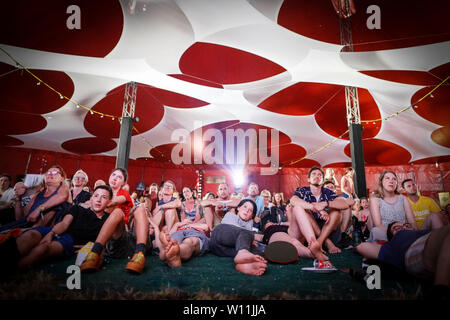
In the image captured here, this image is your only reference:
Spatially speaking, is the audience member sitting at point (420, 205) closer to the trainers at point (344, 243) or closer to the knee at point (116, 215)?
the trainers at point (344, 243)

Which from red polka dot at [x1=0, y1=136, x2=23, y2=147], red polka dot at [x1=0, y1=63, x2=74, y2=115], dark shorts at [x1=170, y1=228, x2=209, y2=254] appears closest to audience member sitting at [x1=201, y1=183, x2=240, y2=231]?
dark shorts at [x1=170, y1=228, x2=209, y2=254]

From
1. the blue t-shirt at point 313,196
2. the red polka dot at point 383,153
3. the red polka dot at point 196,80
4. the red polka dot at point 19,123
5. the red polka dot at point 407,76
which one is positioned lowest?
the blue t-shirt at point 313,196

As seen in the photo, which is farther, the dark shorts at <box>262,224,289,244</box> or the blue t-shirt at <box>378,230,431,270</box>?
the dark shorts at <box>262,224,289,244</box>

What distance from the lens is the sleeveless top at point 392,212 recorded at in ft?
9.02

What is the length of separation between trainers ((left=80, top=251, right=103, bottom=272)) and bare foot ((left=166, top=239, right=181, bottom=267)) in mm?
594

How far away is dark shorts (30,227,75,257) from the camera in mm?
2232

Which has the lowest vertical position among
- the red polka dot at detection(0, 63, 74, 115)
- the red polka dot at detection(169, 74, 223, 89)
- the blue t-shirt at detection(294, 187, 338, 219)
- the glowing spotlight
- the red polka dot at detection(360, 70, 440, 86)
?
the blue t-shirt at detection(294, 187, 338, 219)

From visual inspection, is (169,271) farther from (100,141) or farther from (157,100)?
(100,141)

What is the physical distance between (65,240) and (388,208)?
384 cm

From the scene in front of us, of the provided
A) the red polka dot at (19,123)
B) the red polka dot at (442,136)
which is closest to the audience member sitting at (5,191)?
the red polka dot at (19,123)

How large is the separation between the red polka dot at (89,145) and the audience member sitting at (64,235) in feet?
26.9

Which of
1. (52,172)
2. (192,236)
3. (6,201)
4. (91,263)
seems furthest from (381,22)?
(6,201)

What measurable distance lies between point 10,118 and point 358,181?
36.1 feet

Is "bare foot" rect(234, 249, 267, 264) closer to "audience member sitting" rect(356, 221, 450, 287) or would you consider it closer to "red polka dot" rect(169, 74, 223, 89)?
"audience member sitting" rect(356, 221, 450, 287)
